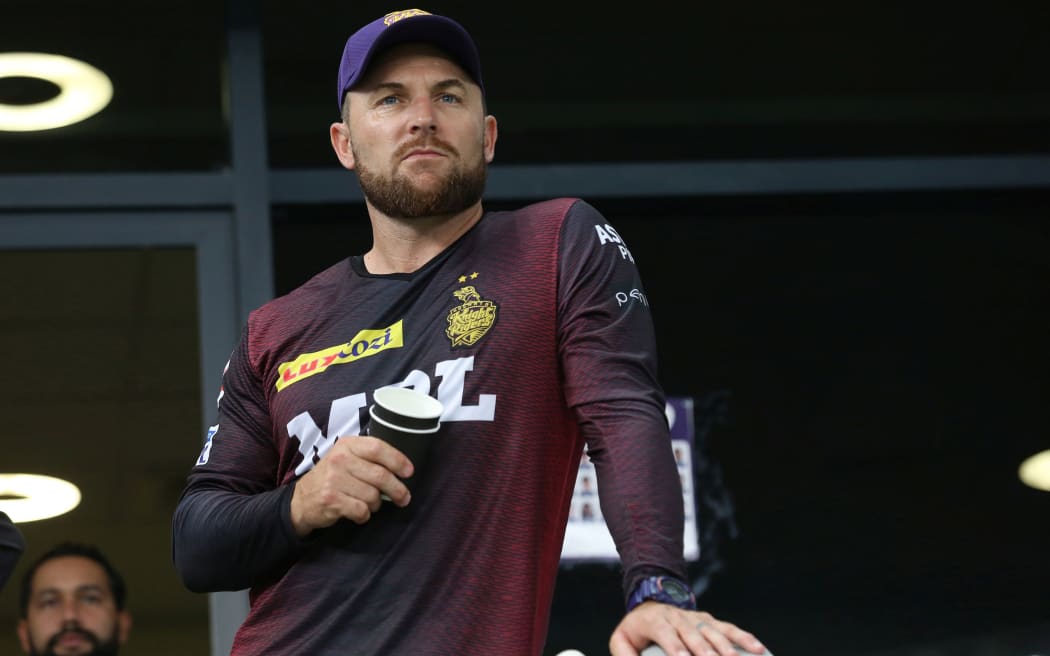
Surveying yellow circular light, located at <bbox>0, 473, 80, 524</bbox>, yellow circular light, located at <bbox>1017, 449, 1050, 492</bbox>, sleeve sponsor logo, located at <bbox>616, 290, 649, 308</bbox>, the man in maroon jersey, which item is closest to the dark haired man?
yellow circular light, located at <bbox>0, 473, 80, 524</bbox>

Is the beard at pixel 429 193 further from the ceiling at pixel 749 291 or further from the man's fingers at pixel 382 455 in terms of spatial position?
the ceiling at pixel 749 291

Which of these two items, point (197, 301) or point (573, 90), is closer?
point (197, 301)

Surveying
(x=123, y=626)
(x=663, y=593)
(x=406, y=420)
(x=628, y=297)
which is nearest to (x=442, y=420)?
(x=406, y=420)

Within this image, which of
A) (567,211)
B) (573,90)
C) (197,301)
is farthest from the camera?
(573,90)

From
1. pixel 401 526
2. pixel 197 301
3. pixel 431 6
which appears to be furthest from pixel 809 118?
pixel 401 526

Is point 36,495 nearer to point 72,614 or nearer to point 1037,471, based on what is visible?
point 72,614

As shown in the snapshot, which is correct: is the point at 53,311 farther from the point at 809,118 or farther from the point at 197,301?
the point at 809,118

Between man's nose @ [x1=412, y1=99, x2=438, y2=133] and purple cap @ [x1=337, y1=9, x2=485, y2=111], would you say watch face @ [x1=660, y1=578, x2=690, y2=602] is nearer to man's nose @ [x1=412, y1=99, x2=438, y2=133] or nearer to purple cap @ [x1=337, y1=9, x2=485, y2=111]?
man's nose @ [x1=412, y1=99, x2=438, y2=133]

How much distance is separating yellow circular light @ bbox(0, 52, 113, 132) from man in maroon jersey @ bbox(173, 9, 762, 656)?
2188 mm

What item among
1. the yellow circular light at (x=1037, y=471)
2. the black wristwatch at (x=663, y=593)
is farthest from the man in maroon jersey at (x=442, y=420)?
the yellow circular light at (x=1037, y=471)

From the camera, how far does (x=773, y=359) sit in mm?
4574

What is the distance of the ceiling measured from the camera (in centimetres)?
438

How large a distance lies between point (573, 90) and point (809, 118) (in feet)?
2.30

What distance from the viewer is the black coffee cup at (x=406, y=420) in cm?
213
